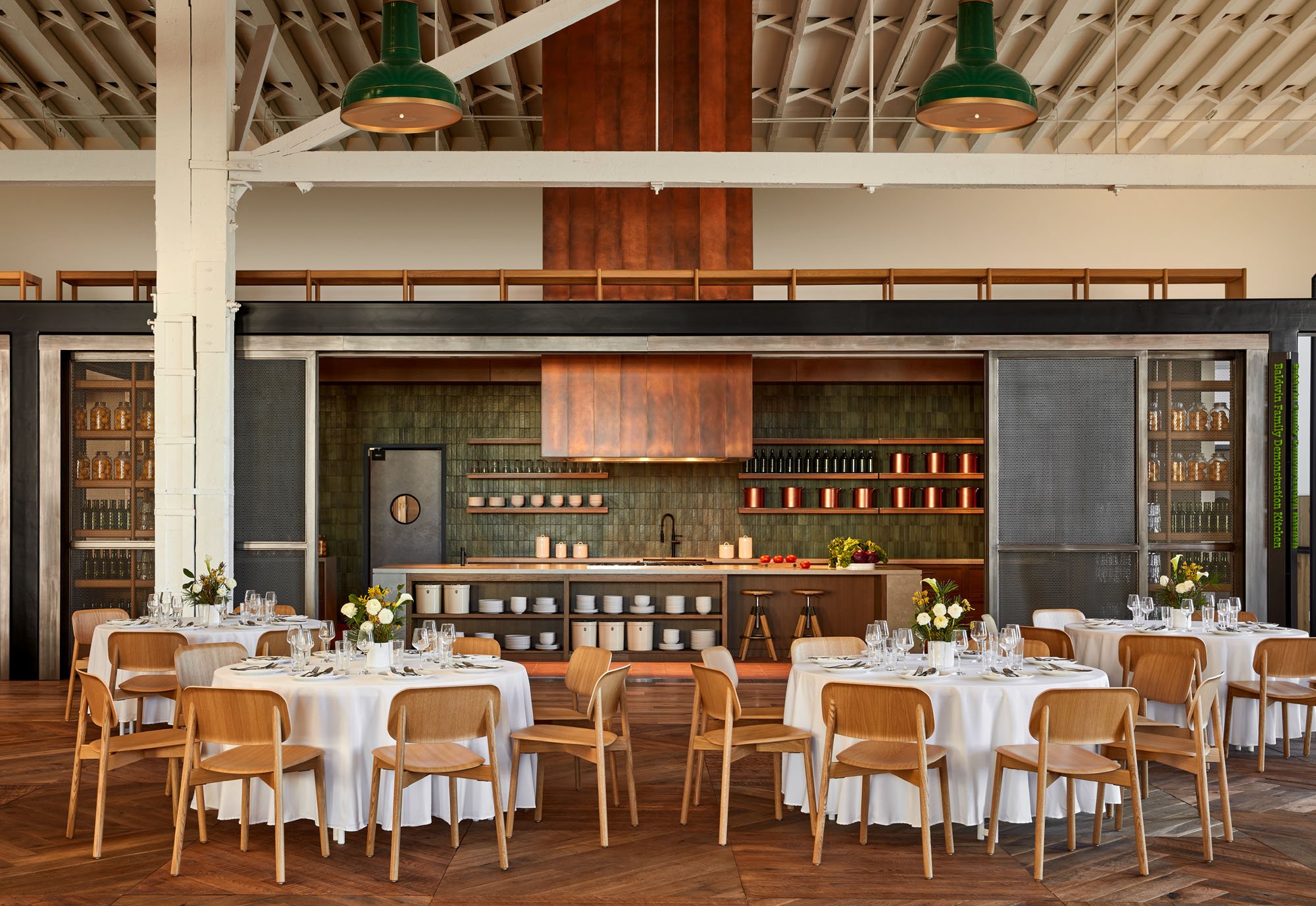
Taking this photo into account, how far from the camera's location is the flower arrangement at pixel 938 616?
5699 mm

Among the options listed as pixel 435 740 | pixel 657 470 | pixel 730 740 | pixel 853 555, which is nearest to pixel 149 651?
Result: pixel 435 740

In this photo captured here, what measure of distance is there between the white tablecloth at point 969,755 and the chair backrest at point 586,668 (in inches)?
45.2

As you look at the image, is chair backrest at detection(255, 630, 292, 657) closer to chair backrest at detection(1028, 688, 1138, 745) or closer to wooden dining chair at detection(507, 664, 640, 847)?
wooden dining chair at detection(507, 664, 640, 847)

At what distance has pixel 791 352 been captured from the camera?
9.88 m

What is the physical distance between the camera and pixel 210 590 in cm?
826

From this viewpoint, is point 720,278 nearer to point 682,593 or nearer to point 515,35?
point 515,35

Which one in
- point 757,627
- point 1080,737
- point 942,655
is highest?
point 942,655

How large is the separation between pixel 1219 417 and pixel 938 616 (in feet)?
17.7

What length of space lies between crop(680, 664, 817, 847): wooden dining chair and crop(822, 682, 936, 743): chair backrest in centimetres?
40

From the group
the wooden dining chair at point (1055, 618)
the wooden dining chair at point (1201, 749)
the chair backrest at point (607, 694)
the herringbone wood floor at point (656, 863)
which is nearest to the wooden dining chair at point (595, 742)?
the chair backrest at point (607, 694)

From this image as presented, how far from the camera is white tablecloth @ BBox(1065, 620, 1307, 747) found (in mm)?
7215

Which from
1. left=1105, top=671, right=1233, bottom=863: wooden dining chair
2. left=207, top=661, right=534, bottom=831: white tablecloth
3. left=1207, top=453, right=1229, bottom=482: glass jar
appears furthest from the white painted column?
left=1207, top=453, right=1229, bottom=482: glass jar

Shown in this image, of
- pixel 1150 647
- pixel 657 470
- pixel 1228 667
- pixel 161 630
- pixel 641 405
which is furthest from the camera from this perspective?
pixel 657 470

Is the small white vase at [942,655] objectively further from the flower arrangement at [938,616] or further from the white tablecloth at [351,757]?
the white tablecloth at [351,757]
